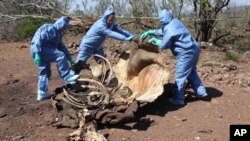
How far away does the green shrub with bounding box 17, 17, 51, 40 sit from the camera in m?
13.5

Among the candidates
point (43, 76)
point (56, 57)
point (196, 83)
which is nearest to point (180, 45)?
point (196, 83)

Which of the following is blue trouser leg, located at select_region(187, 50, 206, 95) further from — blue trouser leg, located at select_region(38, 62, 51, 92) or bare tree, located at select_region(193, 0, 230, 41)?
bare tree, located at select_region(193, 0, 230, 41)

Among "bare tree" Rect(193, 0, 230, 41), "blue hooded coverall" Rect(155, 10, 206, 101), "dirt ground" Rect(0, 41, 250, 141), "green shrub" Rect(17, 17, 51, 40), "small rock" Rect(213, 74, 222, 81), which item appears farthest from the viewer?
"green shrub" Rect(17, 17, 51, 40)

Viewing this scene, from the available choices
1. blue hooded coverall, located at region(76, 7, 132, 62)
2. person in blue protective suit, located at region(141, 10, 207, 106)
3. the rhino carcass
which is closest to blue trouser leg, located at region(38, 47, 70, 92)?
blue hooded coverall, located at region(76, 7, 132, 62)

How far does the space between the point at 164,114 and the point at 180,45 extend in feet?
3.35

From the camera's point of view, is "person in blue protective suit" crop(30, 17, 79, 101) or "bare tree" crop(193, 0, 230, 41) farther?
"bare tree" crop(193, 0, 230, 41)

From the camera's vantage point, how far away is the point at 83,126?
612cm

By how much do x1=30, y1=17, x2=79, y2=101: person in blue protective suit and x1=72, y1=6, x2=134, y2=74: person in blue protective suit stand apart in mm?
370

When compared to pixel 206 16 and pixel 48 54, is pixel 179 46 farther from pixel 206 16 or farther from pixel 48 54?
pixel 206 16

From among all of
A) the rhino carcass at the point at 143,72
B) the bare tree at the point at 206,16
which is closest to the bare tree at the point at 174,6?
the bare tree at the point at 206,16

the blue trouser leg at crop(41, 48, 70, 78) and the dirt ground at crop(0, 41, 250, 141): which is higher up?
the blue trouser leg at crop(41, 48, 70, 78)

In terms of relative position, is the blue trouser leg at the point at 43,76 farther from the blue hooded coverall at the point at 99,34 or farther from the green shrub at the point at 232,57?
the green shrub at the point at 232,57

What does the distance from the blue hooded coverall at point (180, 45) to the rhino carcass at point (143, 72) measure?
0.22 metres

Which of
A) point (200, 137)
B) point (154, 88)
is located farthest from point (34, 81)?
point (200, 137)
